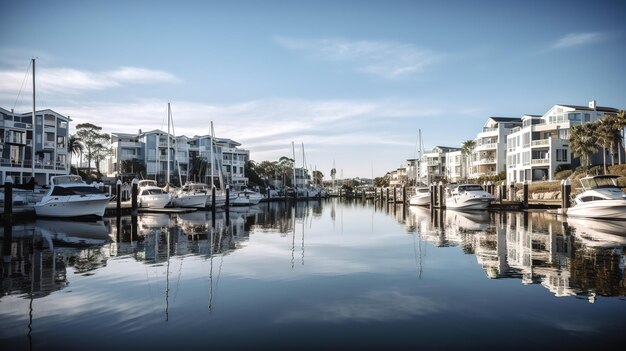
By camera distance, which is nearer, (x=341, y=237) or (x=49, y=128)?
(x=341, y=237)

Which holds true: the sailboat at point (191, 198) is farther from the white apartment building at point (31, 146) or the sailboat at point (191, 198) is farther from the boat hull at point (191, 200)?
the white apartment building at point (31, 146)

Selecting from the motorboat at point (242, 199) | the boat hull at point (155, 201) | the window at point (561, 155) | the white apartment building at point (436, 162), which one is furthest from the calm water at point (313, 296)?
the white apartment building at point (436, 162)

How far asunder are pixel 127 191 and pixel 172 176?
20.1m

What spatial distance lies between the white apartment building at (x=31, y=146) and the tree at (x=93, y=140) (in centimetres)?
2081

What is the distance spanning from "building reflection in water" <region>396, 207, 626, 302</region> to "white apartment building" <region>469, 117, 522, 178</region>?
5603cm

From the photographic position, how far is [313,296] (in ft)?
36.4

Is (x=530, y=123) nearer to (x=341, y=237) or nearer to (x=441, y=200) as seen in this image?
(x=441, y=200)

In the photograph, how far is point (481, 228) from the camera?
93.3 feet

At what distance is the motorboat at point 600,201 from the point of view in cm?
3206

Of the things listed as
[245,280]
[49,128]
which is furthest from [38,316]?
[49,128]

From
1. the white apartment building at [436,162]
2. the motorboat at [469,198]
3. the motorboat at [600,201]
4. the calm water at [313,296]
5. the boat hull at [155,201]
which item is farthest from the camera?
the white apartment building at [436,162]

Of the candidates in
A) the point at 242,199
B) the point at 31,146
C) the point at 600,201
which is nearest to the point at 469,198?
the point at 600,201

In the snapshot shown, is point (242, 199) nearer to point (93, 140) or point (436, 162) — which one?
point (93, 140)

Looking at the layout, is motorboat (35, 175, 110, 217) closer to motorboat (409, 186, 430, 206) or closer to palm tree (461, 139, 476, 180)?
motorboat (409, 186, 430, 206)
